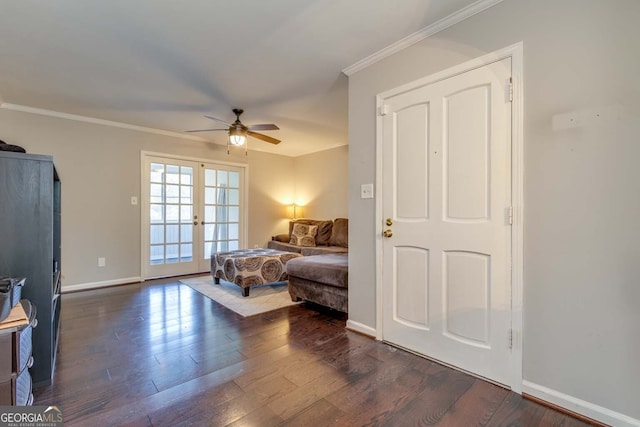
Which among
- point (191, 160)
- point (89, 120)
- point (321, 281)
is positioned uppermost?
point (89, 120)

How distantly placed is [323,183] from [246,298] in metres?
2.93

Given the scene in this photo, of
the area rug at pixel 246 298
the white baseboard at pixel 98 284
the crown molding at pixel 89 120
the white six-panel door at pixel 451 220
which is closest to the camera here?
the white six-panel door at pixel 451 220

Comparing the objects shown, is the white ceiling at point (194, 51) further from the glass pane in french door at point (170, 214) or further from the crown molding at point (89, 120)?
the glass pane in french door at point (170, 214)

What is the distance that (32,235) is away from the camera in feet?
5.42

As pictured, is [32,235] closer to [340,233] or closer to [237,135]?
[237,135]

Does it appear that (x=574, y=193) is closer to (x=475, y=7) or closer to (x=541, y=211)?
(x=541, y=211)

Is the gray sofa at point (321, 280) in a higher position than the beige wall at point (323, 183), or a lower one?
lower

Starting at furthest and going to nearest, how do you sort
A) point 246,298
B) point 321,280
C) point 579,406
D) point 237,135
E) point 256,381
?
point 246,298, point 237,135, point 321,280, point 256,381, point 579,406

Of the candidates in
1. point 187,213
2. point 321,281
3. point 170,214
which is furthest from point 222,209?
point 321,281

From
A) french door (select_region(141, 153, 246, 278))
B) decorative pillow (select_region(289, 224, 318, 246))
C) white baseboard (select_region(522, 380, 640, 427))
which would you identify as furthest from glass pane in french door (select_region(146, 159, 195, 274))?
white baseboard (select_region(522, 380, 640, 427))

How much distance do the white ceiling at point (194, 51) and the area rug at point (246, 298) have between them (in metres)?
2.29

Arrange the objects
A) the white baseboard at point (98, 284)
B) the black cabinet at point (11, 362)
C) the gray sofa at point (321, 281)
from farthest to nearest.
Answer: the white baseboard at point (98, 284), the gray sofa at point (321, 281), the black cabinet at point (11, 362)

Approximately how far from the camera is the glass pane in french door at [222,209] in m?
5.07

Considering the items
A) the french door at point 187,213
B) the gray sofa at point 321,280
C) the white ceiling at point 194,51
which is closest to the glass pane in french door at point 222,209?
the french door at point 187,213
